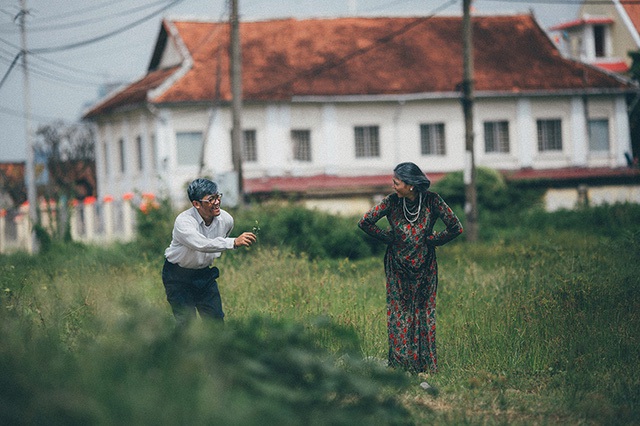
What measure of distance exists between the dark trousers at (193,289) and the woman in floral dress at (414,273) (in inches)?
63.2

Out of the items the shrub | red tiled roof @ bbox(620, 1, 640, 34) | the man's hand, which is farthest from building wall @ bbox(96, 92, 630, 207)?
the man's hand

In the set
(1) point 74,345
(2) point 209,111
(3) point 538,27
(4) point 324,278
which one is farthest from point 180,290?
(3) point 538,27

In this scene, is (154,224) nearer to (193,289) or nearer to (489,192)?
(489,192)

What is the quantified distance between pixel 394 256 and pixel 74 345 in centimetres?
297

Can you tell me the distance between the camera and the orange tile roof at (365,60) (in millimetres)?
36594

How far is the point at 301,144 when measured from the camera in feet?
123

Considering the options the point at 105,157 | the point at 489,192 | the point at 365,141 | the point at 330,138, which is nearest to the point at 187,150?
the point at 330,138

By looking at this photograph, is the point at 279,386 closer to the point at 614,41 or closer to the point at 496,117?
the point at 496,117

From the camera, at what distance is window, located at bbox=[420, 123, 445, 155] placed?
38.7 metres

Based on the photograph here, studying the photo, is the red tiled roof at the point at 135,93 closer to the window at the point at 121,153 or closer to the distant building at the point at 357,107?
the distant building at the point at 357,107

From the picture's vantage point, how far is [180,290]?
8.64 meters

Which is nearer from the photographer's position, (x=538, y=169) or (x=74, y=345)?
(x=74, y=345)

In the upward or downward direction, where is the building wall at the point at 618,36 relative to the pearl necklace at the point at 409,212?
upward

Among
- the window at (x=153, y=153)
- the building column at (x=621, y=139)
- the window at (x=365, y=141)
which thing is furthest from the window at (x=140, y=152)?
the building column at (x=621, y=139)
